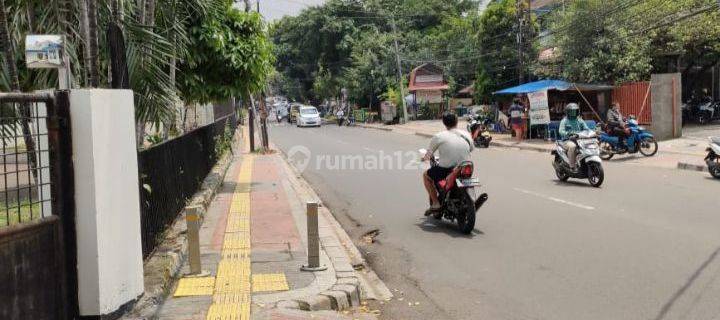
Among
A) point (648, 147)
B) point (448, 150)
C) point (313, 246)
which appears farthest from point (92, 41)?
point (648, 147)

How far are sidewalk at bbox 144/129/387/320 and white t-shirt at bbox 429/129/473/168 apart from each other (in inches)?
68.2

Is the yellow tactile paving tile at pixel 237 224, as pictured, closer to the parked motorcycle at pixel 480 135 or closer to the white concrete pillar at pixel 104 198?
the white concrete pillar at pixel 104 198

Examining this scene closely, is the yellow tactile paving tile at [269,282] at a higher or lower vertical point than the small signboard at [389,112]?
lower

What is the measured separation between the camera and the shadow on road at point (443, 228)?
866cm

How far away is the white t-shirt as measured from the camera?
8.84 meters

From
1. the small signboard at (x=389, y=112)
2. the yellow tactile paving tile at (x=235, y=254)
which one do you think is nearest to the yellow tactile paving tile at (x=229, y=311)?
the yellow tactile paving tile at (x=235, y=254)

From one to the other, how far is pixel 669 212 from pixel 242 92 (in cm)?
783

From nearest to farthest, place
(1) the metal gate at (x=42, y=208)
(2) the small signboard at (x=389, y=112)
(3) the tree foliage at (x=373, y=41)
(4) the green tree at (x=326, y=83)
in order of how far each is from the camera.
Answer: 1. (1) the metal gate at (x=42, y=208)
2. (2) the small signboard at (x=389, y=112)
3. (3) the tree foliage at (x=373, y=41)
4. (4) the green tree at (x=326, y=83)

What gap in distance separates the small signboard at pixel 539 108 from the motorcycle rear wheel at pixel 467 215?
55.9 ft

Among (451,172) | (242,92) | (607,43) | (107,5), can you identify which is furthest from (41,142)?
(607,43)

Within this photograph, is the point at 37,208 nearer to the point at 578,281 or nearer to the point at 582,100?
the point at 578,281

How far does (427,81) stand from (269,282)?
42.2m

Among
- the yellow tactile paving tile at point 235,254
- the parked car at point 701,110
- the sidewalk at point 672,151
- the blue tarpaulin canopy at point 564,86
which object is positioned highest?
the blue tarpaulin canopy at point 564,86

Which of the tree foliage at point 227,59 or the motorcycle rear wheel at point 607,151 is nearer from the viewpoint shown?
the tree foliage at point 227,59
